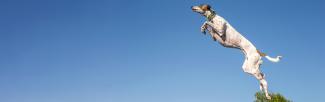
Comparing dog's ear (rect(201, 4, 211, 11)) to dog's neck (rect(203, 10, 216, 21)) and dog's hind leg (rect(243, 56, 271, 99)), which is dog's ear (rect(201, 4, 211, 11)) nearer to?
dog's neck (rect(203, 10, 216, 21))

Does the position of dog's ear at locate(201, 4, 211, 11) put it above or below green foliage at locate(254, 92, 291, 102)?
Result: below

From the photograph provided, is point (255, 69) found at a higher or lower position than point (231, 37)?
lower

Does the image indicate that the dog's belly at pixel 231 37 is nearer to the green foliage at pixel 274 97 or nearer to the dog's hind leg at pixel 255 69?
the dog's hind leg at pixel 255 69

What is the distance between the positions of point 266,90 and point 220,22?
2.24 meters

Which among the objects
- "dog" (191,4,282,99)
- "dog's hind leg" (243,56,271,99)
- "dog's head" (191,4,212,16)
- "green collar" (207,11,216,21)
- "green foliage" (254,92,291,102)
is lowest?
"dog's hind leg" (243,56,271,99)

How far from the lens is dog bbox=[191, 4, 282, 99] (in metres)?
13.1

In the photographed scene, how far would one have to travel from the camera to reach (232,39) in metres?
13.3

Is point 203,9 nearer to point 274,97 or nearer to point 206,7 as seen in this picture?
point 206,7

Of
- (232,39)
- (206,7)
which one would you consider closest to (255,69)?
(232,39)

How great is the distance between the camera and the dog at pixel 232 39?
1309 centimetres

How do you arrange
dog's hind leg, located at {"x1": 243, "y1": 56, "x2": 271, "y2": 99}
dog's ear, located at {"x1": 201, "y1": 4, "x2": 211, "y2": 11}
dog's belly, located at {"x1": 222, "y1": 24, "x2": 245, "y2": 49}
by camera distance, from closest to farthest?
dog's hind leg, located at {"x1": 243, "y1": 56, "x2": 271, "y2": 99}, dog's belly, located at {"x1": 222, "y1": 24, "x2": 245, "y2": 49}, dog's ear, located at {"x1": 201, "y1": 4, "x2": 211, "y2": 11}

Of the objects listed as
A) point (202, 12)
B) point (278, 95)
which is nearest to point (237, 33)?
point (202, 12)

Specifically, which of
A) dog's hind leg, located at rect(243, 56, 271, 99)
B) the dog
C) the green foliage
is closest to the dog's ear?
the dog

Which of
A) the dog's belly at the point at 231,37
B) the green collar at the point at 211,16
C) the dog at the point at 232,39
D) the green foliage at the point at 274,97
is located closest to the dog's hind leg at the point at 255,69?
the dog at the point at 232,39
